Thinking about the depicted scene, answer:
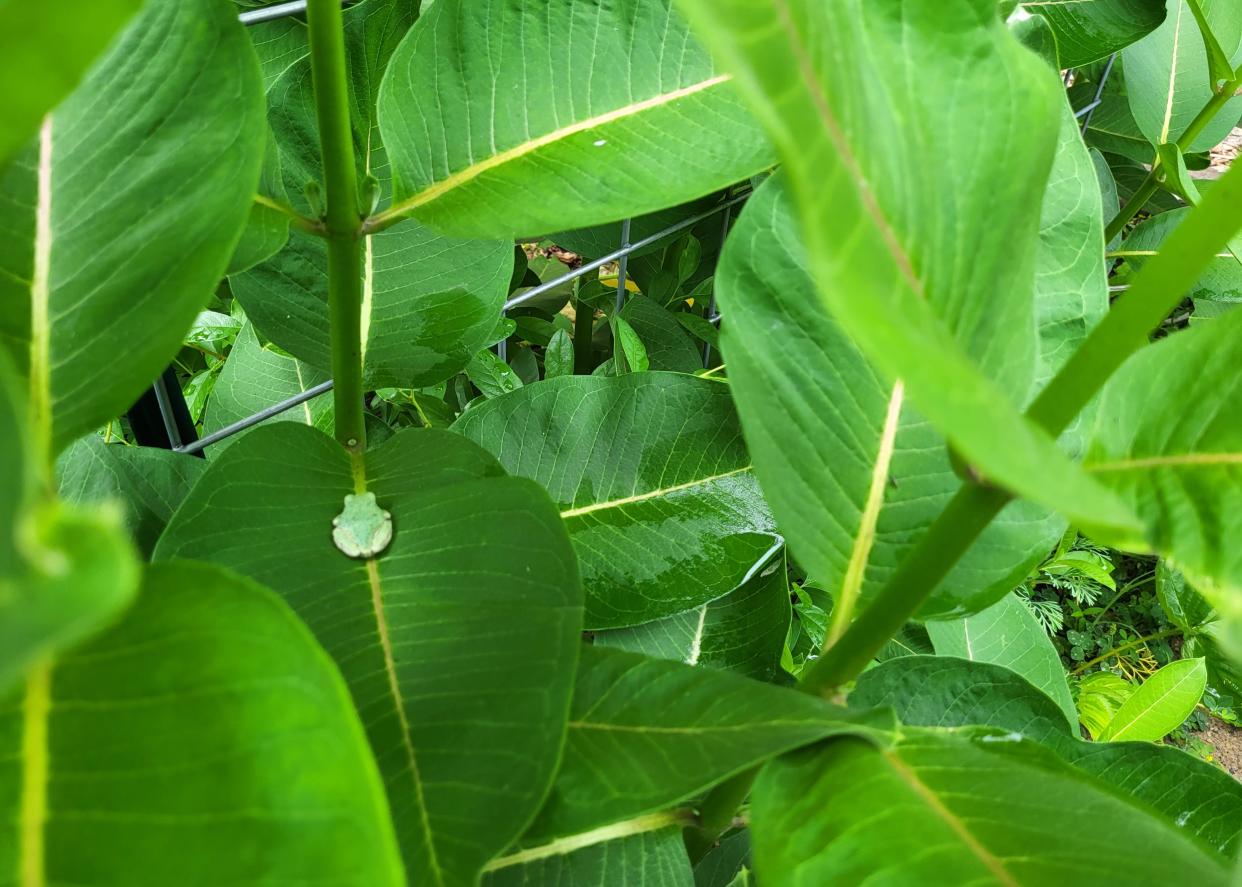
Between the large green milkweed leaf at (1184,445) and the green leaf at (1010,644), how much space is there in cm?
55

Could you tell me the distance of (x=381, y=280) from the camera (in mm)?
738

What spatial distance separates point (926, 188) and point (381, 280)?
19.7 inches

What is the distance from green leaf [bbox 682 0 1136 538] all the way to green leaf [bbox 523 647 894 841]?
0.16m

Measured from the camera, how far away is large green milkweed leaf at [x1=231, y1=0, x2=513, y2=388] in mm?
666

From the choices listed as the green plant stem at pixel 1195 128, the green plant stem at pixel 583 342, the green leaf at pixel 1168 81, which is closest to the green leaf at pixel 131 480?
the green plant stem at pixel 583 342

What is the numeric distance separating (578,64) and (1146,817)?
1.67ft

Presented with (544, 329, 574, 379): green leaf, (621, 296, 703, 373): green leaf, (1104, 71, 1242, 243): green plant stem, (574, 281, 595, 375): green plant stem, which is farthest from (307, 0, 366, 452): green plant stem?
(1104, 71, 1242, 243): green plant stem

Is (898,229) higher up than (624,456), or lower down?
higher up

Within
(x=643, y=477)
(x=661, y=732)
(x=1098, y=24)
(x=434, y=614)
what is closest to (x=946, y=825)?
(x=661, y=732)

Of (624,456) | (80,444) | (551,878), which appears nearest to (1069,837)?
(551,878)

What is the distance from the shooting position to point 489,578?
17.9 inches

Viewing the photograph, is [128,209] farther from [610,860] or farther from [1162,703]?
[1162,703]

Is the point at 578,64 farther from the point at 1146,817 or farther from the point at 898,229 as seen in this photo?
the point at 1146,817

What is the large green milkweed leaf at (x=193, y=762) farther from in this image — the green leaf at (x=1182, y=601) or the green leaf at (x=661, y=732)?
the green leaf at (x=1182, y=601)
